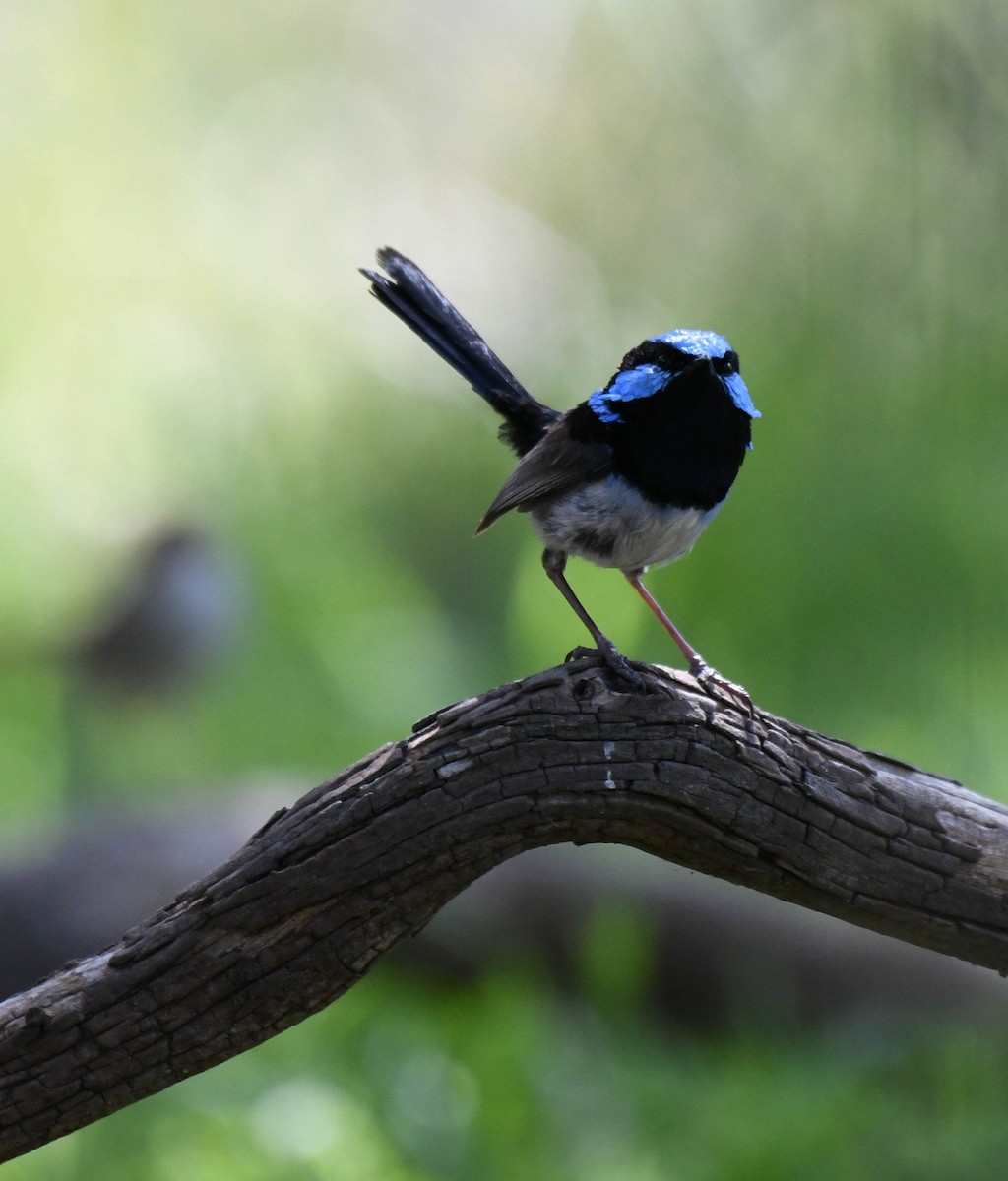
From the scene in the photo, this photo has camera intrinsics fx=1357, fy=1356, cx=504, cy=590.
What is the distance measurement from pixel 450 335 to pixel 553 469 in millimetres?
451

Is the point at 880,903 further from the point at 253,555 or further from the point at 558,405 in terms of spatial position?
the point at 253,555

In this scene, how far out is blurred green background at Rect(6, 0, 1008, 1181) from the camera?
6.38 metres

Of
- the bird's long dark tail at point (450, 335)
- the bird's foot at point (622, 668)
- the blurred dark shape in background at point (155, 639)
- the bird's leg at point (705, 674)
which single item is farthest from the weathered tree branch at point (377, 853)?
the blurred dark shape in background at point (155, 639)

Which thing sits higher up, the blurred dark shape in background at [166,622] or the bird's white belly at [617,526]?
the blurred dark shape in background at [166,622]

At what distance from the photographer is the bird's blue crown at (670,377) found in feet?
7.79

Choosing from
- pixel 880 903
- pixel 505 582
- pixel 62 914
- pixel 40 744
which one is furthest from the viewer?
pixel 505 582

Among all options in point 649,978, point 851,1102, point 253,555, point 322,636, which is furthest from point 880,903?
point 253,555

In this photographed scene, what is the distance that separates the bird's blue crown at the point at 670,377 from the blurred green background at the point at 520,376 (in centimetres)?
325

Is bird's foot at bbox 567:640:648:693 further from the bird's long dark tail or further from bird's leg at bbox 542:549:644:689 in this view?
the bird's long dark tail

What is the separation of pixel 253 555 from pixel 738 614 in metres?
3.04

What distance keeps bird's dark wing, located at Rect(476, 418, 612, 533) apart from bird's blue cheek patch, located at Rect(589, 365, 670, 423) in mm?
62

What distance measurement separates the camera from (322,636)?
26.2 feet

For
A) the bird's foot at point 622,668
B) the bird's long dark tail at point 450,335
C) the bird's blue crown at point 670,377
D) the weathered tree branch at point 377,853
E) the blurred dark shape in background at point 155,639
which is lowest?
the weathered tree branch at point 377,853

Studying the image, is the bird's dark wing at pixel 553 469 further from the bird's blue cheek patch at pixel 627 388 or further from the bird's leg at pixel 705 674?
the bird's leg at pixel 705 674
